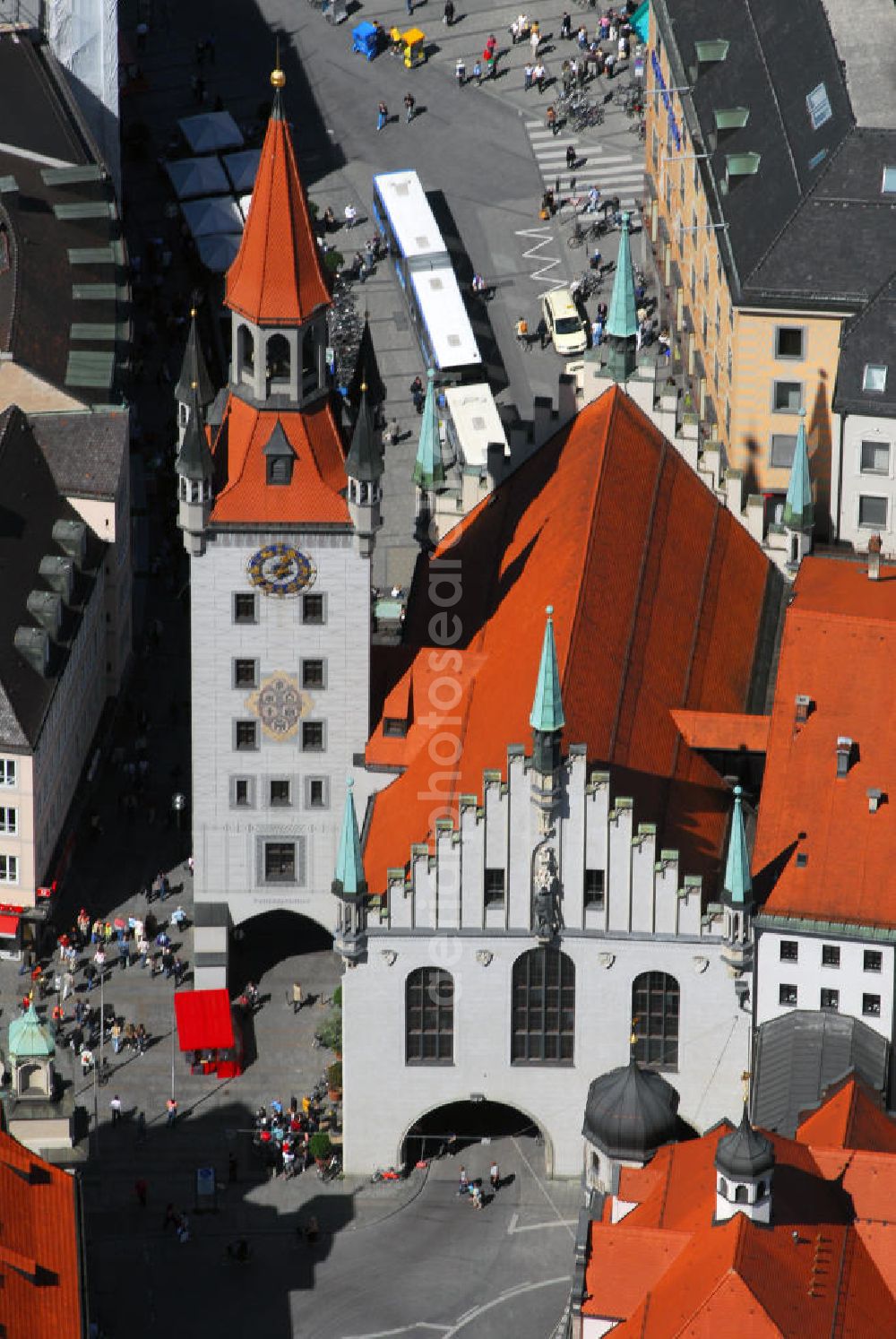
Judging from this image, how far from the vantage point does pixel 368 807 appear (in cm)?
19162

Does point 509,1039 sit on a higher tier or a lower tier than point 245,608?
lower

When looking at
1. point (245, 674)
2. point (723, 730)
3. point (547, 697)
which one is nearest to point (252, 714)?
point (245, 674)

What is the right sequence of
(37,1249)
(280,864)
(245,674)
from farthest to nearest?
1. (280,864)
2. (245,674)
3. (37,1249)

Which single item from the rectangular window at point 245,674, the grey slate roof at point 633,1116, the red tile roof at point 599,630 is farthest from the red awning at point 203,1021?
the grey slate roof at point 633,1116

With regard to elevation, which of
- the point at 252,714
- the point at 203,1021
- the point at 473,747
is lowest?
the point at 203,1021

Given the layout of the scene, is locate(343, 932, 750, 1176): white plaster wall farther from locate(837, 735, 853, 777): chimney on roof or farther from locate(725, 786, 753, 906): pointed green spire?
locate(837, 735, 853, 777): chimney on roof

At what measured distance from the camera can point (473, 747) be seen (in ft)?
610

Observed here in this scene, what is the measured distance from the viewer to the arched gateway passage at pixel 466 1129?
620ft

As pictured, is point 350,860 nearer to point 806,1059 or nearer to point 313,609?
point 313,609

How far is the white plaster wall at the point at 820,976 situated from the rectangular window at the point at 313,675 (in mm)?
21369

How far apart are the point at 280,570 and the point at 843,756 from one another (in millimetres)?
23279

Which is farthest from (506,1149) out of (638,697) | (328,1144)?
(638,697)

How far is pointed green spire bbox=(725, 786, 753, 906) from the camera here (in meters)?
179

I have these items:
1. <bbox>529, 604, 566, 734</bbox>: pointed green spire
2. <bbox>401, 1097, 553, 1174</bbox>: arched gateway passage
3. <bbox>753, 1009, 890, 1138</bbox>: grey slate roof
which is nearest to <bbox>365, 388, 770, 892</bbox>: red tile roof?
<bbox>529, 604, 566, 734</bbox>: pointed green spire
